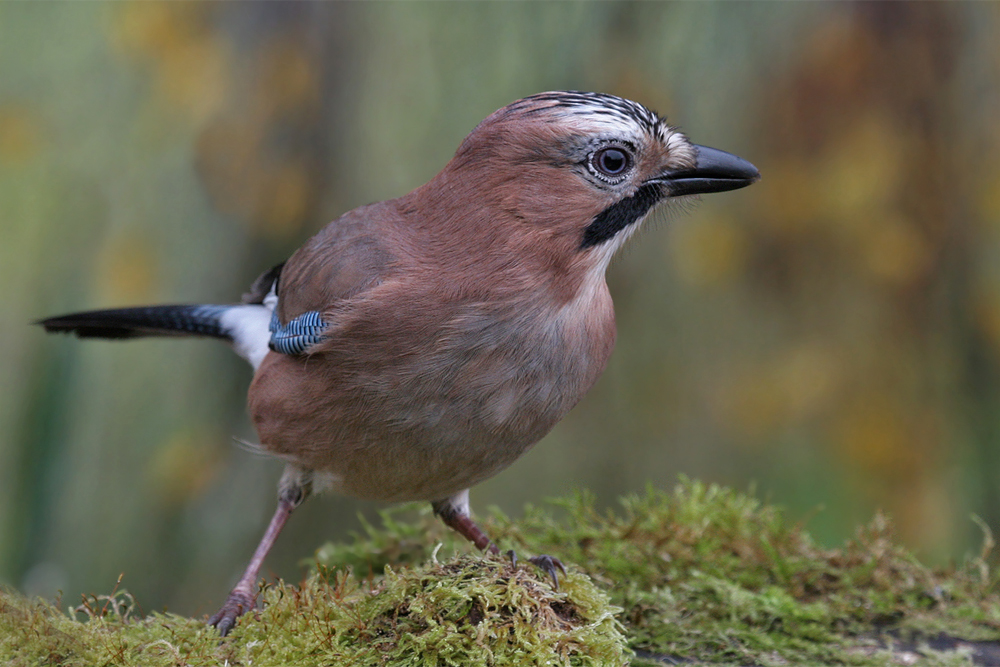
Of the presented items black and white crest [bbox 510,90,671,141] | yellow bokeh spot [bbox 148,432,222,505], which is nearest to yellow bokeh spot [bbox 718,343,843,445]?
Answer: black and white crest [bbox 510,90,671,141]

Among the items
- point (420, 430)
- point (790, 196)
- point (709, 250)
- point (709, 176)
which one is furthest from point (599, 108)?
Result: point (790, 196)

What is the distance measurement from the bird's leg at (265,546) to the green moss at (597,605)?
0.26 metres

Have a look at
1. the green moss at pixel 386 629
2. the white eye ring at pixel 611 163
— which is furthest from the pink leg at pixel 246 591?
the white eye ring at pixel 611 163

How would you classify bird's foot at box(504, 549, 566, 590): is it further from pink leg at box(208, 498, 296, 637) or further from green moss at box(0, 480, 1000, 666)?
pink leg at box(208, 498, 296, 637)

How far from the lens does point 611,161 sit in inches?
117

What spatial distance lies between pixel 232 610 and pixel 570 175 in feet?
6.76

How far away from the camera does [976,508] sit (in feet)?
19.0

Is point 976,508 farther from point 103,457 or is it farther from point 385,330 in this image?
point 103,457

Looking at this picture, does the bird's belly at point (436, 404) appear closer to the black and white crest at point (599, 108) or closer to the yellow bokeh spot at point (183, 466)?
the black and white crest at point (599, 108)

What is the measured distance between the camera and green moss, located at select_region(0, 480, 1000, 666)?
234cm

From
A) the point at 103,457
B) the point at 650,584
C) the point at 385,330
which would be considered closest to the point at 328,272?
the point at 385,330

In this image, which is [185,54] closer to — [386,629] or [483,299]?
[483,299]

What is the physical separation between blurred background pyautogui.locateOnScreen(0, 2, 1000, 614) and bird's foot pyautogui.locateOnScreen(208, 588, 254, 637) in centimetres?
257

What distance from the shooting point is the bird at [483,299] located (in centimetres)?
289
